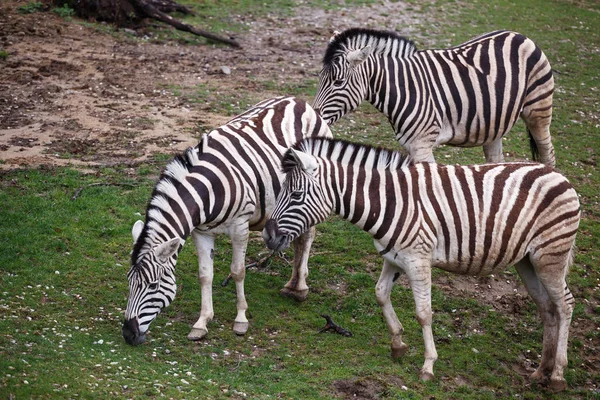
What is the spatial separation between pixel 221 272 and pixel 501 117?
180 inches

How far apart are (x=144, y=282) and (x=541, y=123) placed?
6.47 meters

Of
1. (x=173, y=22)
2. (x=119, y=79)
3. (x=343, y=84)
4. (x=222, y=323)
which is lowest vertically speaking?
(x=222, y=323)

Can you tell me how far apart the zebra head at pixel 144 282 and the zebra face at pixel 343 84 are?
372 cm

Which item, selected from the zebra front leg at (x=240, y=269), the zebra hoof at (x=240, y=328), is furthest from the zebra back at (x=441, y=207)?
Answer: the zebra hoof at (x=240, y=328)

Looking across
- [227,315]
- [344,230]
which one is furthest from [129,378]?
[344,230]

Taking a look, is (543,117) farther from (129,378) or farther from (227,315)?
(129,378)

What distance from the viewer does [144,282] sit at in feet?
26.7

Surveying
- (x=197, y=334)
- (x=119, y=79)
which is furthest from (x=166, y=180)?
(x=119, y=79)

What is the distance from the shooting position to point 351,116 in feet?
51.2

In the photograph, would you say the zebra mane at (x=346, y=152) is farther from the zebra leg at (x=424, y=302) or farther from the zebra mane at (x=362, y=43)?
the zebra mane at (x=362, y=43)

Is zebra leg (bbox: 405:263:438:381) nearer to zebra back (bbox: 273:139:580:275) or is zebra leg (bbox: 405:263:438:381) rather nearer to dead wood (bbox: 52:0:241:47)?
zebra back (bbox: 273:139:580:275)

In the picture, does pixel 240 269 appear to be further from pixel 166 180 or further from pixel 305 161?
pixel 305 161

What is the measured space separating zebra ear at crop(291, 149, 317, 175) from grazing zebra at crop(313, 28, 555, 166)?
276 centimetres

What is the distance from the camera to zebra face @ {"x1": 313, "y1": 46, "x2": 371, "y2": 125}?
1067 cm
